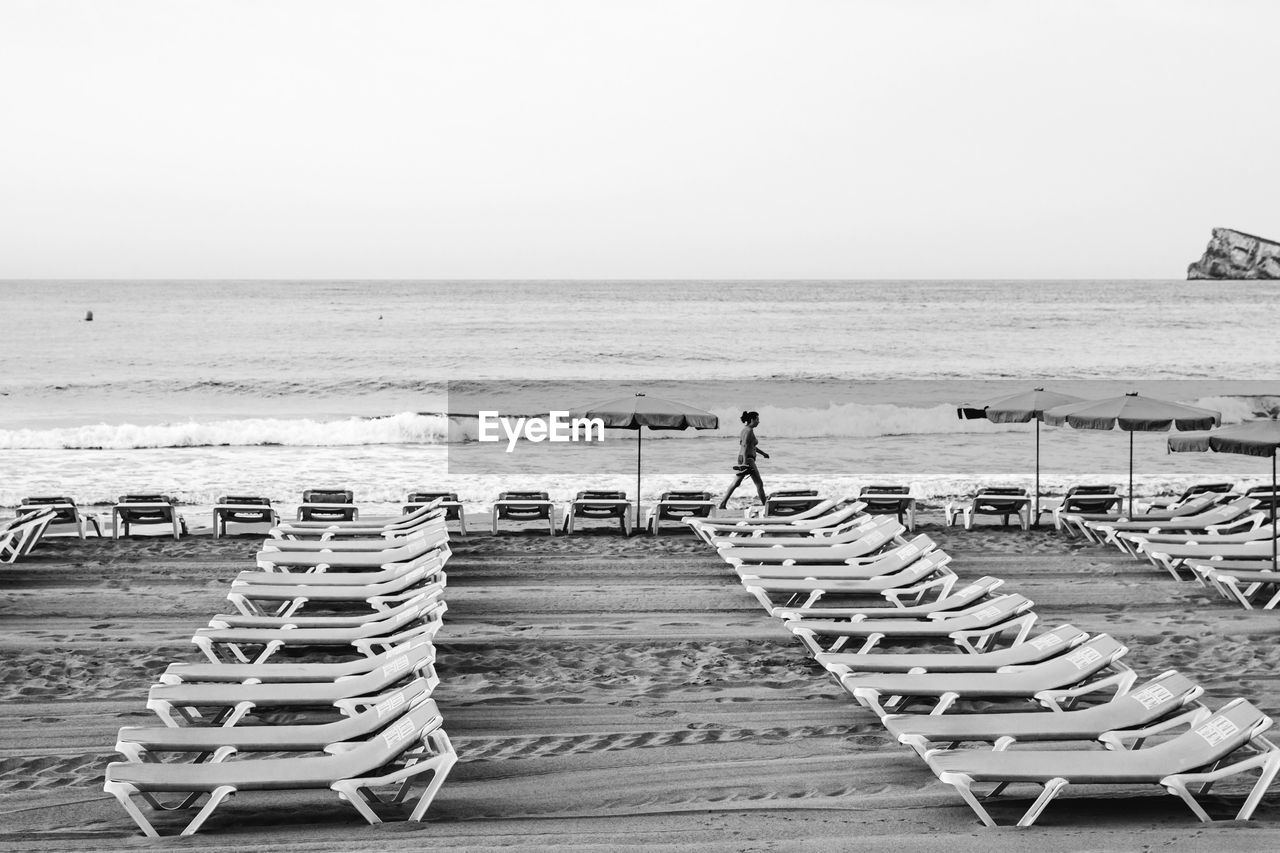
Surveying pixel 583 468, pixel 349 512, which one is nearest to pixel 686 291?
pixel 583 468

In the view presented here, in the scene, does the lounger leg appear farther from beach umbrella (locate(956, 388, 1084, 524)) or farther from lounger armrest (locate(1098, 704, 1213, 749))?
beach umbrella (locate(956, 388, 1084, 524))

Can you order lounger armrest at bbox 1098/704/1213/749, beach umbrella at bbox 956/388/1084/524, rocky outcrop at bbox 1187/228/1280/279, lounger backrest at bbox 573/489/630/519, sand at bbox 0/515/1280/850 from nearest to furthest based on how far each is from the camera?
1. sand at bbox 0/515/1280/850
2. lounger armrest at bbox 1098/704/1213/749
3. lounger backrest at bbox 573/489/630/519
4. beach umbrella at bbox 956/388/1084/524
5. rocky outcrop at bbox 1187/228/1280/279

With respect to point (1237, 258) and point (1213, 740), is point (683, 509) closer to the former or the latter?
point (1213, 740)

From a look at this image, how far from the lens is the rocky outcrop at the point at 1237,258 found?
111438mm

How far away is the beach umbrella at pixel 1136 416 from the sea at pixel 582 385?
20.4 ft

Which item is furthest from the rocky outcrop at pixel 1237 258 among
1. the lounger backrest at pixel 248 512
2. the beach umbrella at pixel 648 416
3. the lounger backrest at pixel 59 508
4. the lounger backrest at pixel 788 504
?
the lounger backrest at pixel 59 508

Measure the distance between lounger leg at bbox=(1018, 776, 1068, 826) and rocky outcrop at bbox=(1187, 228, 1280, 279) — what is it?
400 ft

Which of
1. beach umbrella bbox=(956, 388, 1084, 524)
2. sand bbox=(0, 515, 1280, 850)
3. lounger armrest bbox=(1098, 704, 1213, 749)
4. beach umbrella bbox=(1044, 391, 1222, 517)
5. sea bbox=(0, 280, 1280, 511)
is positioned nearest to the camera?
sand bbox=(0, 515, 1280, 850)

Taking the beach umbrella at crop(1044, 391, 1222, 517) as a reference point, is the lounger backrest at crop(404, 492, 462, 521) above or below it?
below

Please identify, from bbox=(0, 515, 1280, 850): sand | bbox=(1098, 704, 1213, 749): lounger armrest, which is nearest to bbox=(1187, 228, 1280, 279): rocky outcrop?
bbox=(0, 515, 1280, 850): sand

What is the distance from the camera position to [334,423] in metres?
29.7

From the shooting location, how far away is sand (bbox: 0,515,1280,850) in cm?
497

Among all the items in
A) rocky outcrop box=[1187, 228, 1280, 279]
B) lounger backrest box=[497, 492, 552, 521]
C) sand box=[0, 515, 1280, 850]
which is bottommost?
sand box=[0, 515, 1280, 850]

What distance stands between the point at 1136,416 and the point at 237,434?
21.6 m
